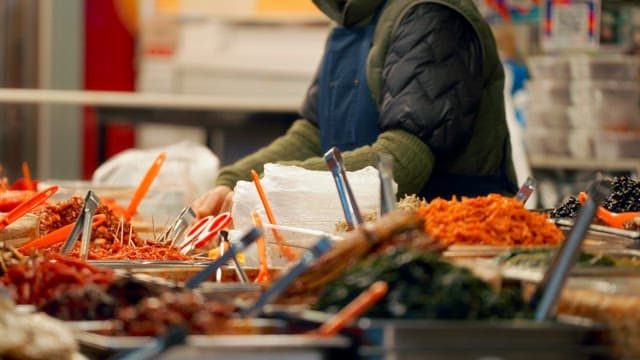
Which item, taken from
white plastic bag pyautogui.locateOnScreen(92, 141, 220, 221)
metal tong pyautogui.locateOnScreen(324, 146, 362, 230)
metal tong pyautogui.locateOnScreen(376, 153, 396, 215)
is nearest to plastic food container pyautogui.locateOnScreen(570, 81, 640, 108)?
white plastic bag pyautogui.locateOnScreen(92, 141, 220, 221)

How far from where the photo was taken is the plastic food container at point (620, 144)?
24.0 feet

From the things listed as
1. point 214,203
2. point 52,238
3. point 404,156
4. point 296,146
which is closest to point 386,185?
point 52,238

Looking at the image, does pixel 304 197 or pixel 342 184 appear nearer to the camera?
pixel 342 184

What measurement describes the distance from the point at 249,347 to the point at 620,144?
5.61 metres

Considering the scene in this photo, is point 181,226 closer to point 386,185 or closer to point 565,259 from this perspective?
point 386,185

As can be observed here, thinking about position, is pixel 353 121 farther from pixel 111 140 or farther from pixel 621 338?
pixel 111 140

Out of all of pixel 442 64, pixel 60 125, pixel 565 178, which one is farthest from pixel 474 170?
pixel 60 125

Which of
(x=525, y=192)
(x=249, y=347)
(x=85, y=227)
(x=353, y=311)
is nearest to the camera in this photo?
(x=249, y=347)

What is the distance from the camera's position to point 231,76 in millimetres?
9203

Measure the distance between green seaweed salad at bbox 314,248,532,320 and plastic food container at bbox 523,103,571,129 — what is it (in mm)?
5271

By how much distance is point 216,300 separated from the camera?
91.7 inches

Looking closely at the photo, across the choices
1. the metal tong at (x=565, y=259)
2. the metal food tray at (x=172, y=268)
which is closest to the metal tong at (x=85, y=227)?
the metal food tray at (x=172, y=268)

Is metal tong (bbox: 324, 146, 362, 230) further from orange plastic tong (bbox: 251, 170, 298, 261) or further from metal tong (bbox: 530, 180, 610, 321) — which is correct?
metal tong (bbox: 530, 180, 610, 321)

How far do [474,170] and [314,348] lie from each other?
243cm
